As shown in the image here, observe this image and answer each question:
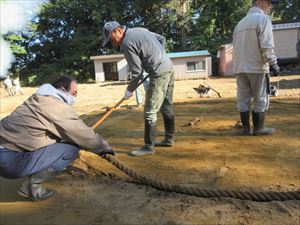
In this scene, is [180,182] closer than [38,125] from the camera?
No

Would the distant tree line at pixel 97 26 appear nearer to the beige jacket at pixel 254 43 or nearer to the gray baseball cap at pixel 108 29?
the beige jacket at pixel 254 43

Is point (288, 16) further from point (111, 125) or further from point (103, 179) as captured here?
point (103, 179)

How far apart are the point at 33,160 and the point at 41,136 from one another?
0.64 feet

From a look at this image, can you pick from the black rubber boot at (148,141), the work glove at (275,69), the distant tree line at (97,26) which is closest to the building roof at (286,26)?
the distant tree line at (97,26)

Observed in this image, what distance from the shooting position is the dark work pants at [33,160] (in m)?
2.65

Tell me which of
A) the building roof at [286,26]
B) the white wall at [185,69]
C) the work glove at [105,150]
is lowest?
the white wall at [185,69]

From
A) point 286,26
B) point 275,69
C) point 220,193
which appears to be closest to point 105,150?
point 220,193

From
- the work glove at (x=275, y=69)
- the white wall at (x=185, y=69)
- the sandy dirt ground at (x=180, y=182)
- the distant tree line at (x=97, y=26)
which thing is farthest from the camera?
the distant tree line at (x=97, y=26)

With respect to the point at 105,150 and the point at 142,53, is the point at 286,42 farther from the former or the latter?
the point at 105,150

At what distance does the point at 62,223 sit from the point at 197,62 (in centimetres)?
2231

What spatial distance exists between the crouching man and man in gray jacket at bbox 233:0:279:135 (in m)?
2.24

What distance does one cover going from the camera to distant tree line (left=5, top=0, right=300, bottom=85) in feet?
91.7

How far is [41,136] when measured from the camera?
272 centimetres

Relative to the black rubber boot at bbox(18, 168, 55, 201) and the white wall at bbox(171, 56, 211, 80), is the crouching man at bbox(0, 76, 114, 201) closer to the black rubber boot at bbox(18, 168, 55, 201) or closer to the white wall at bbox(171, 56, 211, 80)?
the black rubber boot at bbox(18, 168, 55, 201)
